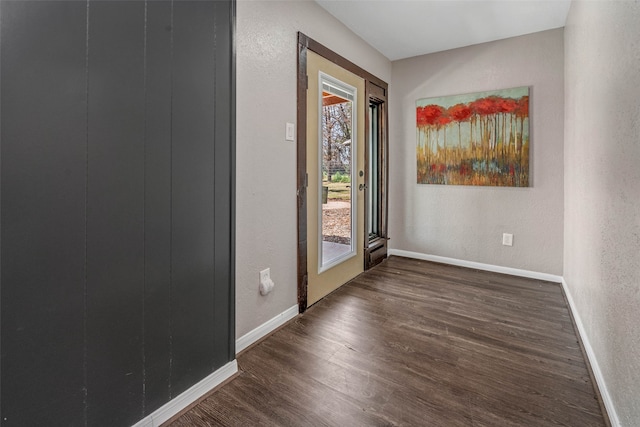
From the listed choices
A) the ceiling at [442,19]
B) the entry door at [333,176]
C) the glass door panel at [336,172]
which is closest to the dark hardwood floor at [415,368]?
the entry door at [333,176]

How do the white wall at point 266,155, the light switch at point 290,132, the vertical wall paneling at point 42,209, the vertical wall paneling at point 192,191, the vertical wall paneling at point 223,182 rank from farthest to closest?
the light switch at point 290,132
the white wall at point 266,155
the vertical wall paneling at point 223,182
the vertical wall paneling at point 192,191
the vertical wall paneling at point 42,209

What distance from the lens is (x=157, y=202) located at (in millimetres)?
1261

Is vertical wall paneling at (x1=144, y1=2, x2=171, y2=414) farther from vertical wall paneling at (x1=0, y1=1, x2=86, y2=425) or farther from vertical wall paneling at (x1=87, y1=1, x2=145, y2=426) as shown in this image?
vertical wall paneling at (x1=0, y1=1, x2=86, y2=425)

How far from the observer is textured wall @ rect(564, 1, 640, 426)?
114 centimetres

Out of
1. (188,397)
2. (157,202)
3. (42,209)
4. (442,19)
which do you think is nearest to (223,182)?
(157,202)

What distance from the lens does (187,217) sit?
138cm

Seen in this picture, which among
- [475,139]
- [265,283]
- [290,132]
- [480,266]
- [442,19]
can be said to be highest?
[442,19]

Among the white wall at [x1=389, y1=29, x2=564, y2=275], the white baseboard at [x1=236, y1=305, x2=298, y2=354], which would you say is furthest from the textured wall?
the white baseboard at [x1=236, y1=305, x2=298, y2=354]

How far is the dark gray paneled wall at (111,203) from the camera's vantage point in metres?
0.92

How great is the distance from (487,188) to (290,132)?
2.17 m

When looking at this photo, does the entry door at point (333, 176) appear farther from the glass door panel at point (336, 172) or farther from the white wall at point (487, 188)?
the white wall at point (487, 188)

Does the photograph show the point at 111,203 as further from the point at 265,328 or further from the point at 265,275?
the point at 265,328

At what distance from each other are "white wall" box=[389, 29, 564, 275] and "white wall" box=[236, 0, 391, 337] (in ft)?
5.43

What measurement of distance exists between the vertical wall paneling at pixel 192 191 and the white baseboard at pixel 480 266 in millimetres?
2728
